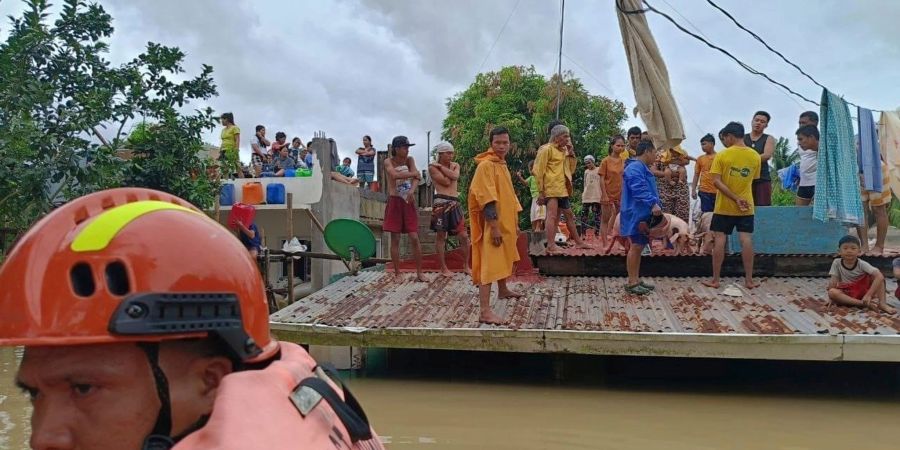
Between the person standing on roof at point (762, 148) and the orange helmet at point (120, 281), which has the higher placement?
the person standing on roof at point (762, 148)

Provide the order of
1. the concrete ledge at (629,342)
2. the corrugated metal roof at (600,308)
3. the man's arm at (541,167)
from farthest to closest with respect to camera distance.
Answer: the man's arm at (541,167)
the corrugated metal roof at (600,308)
the concrete ledge at (629,342)

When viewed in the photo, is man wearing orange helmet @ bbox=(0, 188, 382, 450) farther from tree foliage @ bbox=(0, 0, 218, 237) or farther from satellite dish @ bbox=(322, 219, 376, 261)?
satellite dish @ bbox=(322, 219, 376, 261)

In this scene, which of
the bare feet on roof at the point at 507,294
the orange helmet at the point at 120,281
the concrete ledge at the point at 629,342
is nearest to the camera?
the orange helmet at the point at 120,281

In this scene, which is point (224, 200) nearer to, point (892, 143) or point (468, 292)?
point (468, 292)

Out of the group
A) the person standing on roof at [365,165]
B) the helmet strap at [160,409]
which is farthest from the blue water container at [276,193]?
the helmet strap at [160,409]

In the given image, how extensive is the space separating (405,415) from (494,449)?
1.02 metres

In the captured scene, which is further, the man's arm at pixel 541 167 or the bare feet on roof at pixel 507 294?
the man's arm at pixel 541 167

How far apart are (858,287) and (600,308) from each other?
2.08 meters

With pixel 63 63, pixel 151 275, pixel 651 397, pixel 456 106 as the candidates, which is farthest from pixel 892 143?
pixel 456 106

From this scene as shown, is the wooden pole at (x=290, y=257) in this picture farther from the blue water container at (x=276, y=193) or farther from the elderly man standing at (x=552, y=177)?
the elderly man standing at (x=552, y=177)

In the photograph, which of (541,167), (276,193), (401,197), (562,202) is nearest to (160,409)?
(401,197)

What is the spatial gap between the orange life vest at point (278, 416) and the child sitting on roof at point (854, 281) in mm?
5671

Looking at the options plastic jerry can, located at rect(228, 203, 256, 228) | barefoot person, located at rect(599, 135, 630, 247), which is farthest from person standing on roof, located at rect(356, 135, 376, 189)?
barefoot person, located at rect(599, 135, 630, 247)

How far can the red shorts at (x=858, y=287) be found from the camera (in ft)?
19.1
